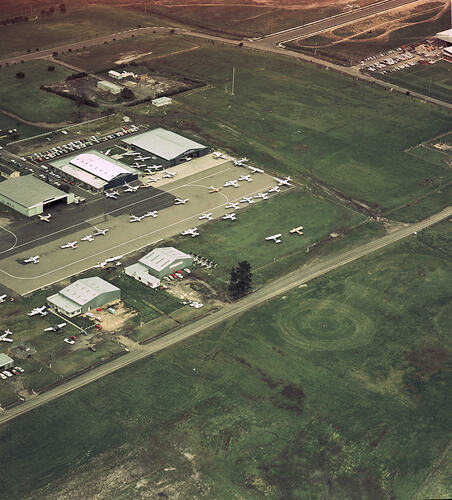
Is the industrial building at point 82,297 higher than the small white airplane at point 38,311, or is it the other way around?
the industrial building at point 82,297

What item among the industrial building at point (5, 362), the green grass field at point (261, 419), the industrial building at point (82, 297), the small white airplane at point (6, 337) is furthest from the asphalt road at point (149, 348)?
the small white airplane at point (6, 337)

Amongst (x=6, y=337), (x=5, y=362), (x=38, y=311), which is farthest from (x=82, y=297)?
(x=5, y=362)

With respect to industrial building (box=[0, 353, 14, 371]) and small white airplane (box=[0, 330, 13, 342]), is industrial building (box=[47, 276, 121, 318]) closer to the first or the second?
small white airplane (box=[0, 330, 13, 342])

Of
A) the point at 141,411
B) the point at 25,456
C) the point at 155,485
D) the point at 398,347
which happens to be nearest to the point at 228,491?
the point at 155,485

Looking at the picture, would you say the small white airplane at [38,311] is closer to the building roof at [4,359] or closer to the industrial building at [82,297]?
the industrial building at [82,297]

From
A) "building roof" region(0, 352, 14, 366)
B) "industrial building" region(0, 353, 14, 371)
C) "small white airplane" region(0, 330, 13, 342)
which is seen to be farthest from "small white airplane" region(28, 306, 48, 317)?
"industrial building" region(0, 353, 14, 371)

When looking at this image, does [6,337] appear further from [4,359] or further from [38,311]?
[38,311]
